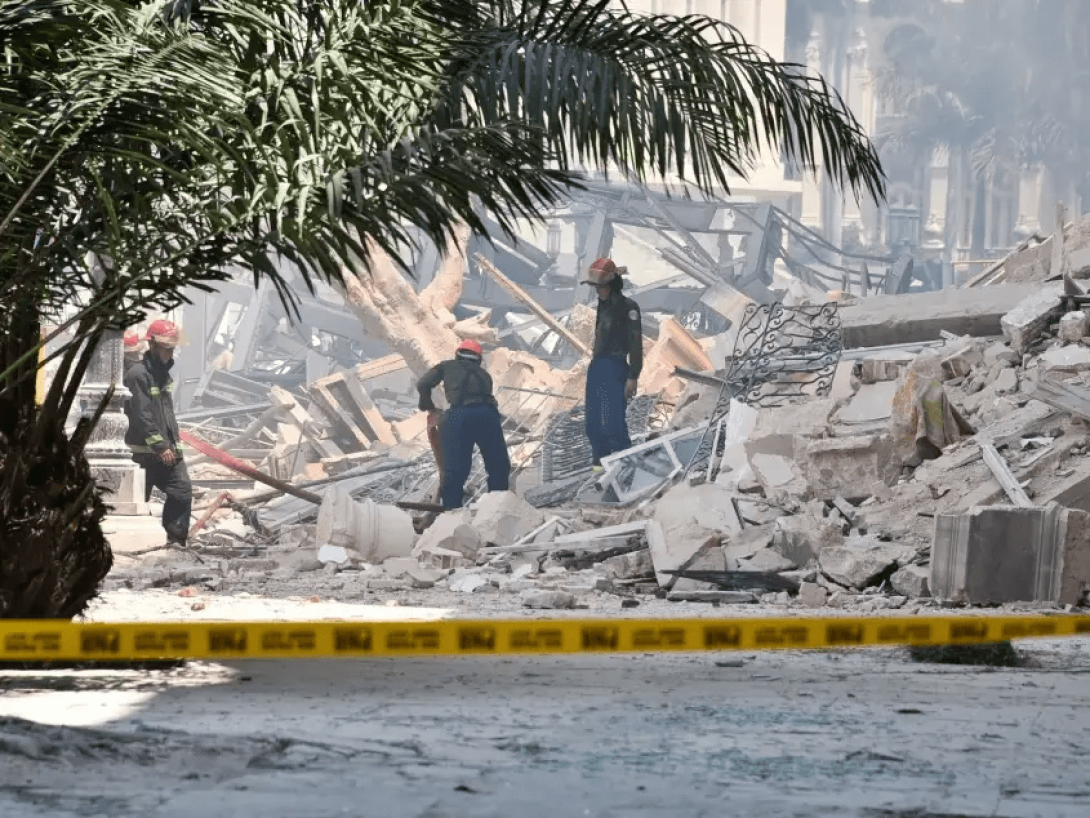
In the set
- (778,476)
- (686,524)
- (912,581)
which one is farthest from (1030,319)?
(912,581)

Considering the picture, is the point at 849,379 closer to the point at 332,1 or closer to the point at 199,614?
the point at 199,614

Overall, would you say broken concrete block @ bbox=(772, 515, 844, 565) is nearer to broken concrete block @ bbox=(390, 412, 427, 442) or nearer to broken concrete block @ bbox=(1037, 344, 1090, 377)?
broken concrete block @ bbox=(1037, 344, 1090, 377)

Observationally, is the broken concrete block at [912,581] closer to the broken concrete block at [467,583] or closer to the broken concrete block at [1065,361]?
the broken concrete block at [467,583]

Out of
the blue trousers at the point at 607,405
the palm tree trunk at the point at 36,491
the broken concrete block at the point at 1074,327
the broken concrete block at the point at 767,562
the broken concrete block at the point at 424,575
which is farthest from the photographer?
the blue trousers at the point at 607,405

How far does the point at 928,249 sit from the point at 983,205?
4.40 ft

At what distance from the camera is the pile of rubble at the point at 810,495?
1029 cm

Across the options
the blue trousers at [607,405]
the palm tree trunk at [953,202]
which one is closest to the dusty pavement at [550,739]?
the blue trousers at [607,405]

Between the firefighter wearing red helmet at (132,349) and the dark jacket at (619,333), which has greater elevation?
the dark jacket at (619,333)

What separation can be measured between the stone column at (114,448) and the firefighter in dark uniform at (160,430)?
136mm

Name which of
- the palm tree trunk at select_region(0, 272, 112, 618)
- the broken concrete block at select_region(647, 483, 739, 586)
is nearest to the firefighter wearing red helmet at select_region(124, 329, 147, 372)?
the broken concrete block at select_region(647, 483, 739, 586)

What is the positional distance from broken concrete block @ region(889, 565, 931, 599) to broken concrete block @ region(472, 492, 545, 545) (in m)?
3.50

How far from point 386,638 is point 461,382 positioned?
8837mm

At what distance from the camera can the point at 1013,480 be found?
11070 millimetres

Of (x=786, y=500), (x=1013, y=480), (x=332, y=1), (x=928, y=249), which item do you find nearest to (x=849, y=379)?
(x=786, y=500)
